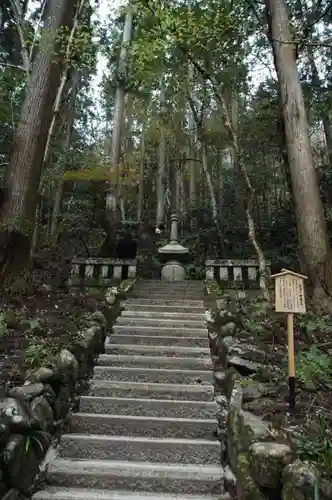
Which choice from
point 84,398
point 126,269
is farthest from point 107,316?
point 126,269

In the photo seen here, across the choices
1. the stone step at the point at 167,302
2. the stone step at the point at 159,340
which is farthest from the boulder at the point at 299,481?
the stone step at the point at 167,302

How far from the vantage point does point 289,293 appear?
3.15m

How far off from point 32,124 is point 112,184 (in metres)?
3.40

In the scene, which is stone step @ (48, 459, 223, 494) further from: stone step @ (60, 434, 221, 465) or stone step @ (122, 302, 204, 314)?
stone step @ (122, 302, 204, 314)

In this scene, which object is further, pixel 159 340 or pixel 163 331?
pixel 163 331

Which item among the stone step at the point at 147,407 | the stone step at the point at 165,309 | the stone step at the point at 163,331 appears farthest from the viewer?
the stone step at the point at 165,309

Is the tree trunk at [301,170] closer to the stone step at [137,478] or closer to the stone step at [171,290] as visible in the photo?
the stone step at [171,290]

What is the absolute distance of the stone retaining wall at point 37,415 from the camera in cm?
248

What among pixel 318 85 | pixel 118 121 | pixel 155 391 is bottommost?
pixel 155 391

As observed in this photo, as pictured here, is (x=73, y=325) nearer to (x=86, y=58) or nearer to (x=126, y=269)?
(x=126, y=269)

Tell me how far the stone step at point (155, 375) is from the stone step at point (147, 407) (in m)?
0.39

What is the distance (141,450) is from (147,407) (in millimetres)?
531

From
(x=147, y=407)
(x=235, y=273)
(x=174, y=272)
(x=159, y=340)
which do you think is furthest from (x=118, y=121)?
(x=147, y=407)

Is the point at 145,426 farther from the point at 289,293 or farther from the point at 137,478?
the point at 289,293
